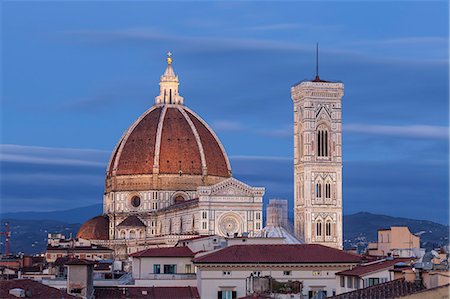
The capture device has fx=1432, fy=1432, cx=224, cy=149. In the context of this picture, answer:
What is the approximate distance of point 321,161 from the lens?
138375 mm

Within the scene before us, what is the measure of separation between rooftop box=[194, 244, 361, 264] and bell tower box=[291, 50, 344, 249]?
7954 cm

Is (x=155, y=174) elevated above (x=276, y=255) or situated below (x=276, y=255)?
above

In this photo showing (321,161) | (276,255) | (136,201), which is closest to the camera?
(276,255)

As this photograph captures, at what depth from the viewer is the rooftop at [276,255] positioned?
53.0 m

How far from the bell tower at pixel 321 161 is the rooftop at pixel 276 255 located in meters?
79.5

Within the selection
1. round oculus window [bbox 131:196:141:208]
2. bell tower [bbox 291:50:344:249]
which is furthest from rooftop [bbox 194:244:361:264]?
round oculus window [bbox 131:196:141:208]

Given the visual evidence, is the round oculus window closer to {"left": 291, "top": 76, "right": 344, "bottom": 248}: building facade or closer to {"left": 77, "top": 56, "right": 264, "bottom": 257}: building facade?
{"left": 77, "top": 56, "right": 264, "bottom": 257}: building facade

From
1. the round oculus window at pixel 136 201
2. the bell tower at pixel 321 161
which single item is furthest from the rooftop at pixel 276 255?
the round oculus window at pixel 136 201

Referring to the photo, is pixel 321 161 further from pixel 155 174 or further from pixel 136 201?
pixel 136 201

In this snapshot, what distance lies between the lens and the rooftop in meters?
53.0

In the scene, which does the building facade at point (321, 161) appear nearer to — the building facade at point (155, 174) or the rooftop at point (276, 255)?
the building facade at point (155, 174)

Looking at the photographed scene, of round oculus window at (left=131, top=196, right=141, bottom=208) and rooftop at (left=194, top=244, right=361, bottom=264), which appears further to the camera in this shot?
round oculus window at (left=131, top=196, right=141, bottom=208)

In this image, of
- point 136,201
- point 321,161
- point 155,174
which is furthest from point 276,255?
point 136,201

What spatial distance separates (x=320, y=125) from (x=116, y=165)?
27.4 m
